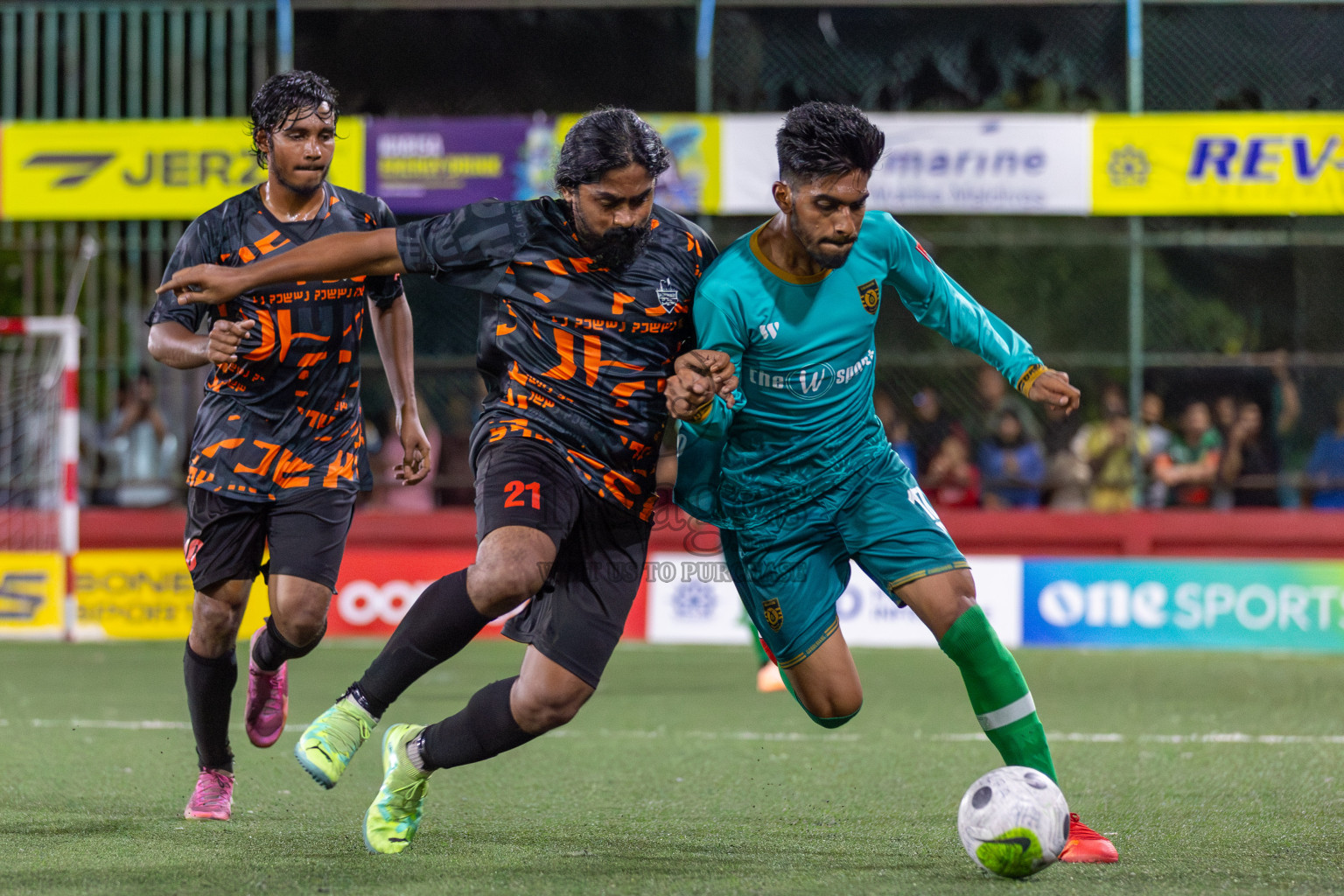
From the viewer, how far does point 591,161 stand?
4234mm

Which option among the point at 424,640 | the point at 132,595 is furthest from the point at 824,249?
the point at 132,595

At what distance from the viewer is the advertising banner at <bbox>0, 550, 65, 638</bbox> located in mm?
11916

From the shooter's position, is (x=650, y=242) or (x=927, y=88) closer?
(x=650, y=242)

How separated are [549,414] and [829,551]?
0.95 m

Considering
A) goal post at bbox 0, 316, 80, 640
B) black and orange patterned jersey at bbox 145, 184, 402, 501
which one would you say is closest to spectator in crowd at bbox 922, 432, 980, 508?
goal post at bbox 0, 316, 80, 640

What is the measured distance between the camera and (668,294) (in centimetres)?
445

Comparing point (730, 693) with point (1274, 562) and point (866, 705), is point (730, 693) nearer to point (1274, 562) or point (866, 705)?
point (866, 705)

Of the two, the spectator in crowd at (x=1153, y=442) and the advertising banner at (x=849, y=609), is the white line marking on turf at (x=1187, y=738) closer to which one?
the advertising banner at (x=849, y=609)

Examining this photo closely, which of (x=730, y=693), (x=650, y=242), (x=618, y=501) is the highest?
(x=650, y=242)

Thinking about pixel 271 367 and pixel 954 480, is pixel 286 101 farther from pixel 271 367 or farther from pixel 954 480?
pixel 954 480

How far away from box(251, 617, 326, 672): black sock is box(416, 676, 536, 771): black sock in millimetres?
836

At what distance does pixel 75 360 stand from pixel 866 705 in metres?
6.88

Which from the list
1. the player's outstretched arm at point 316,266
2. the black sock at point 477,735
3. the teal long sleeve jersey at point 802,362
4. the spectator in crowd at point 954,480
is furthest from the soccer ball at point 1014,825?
the spectator in crowd at point 954,480

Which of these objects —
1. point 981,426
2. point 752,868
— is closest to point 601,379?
point 752,868
